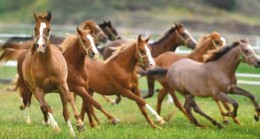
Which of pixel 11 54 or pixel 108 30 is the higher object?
pixel 11 54

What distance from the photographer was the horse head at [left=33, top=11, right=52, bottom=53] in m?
11.0

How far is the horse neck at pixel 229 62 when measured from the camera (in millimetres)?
14023

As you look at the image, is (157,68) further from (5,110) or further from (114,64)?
(5,110)

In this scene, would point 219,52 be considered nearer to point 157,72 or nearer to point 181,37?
point 157,72

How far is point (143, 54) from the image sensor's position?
45.9 ft

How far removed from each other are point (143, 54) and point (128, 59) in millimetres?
416

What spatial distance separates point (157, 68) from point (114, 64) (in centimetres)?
133

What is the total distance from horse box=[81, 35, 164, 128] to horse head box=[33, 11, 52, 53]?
2988 mm

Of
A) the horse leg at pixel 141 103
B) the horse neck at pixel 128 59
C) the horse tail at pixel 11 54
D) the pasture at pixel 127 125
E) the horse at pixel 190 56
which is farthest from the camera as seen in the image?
the horse at pixel 190 56

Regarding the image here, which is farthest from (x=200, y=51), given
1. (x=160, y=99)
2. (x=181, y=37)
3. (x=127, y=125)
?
(x=127, y=125)

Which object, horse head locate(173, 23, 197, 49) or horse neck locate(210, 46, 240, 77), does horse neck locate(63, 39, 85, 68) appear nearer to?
horse neck locate(210, 46, 240, 77)

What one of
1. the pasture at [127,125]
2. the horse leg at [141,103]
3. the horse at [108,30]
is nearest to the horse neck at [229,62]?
the pasture at [127,125]

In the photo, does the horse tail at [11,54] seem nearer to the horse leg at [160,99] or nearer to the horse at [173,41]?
the horse leg at [160,99]

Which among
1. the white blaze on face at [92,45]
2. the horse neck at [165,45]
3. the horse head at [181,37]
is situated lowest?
the horse neck at [165,45]
